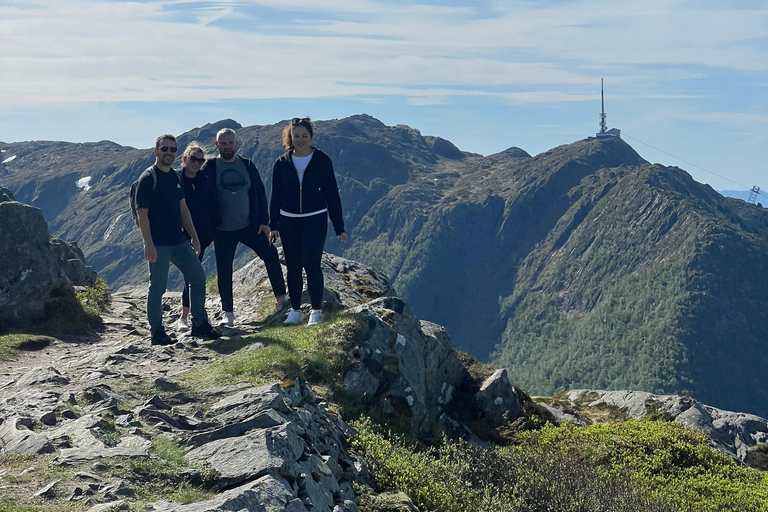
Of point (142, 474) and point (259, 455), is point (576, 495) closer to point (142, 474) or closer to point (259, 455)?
point (259, 455)

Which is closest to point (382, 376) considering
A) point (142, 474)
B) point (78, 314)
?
point (142, 474)

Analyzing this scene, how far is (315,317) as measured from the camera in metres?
14.8

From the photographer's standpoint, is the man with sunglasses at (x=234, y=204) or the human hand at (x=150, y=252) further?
the man with sunglasses at (x=234, y=204)

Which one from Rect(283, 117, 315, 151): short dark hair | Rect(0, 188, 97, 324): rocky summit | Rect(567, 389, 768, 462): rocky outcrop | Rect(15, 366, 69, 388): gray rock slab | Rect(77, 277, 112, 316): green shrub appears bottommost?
Rect(567, 389, 768, 462): rocky outcrop

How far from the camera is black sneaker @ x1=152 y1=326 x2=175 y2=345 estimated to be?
47.4ft

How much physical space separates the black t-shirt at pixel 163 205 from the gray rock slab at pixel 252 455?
22.1 feet

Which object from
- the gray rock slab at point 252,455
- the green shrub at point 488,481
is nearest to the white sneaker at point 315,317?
the green shrub at point 488,481

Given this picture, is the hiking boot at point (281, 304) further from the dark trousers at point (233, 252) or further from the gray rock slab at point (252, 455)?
the gray rock slab at point (252, 455)

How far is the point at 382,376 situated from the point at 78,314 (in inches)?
358

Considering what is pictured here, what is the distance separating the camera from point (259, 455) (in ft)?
25.3

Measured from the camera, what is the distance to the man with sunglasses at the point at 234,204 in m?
15.5

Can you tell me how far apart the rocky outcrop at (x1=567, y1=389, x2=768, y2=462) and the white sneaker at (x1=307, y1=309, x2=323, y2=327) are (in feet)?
48.0

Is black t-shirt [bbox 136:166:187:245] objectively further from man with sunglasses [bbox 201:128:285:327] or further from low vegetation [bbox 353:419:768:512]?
low vegetation [bbox 353:419:768:512]

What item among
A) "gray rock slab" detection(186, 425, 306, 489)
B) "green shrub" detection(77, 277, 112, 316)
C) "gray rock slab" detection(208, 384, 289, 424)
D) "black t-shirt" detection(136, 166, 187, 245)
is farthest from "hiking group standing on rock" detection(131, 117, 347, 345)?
"gray rock slab" detection(186, 425, 306, 489)
